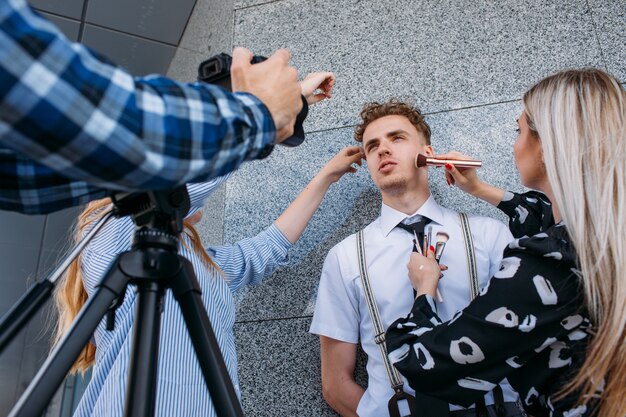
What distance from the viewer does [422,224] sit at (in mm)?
1485

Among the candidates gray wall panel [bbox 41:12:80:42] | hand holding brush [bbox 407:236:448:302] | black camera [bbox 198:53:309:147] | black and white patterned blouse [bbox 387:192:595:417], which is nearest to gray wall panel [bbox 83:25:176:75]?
gray wall panel [bbox 41:12:80:42]

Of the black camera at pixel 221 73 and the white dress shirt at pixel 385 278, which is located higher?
the black camera at pixel 221 73

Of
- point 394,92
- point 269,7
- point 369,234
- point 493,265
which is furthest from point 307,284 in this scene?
point 269,7

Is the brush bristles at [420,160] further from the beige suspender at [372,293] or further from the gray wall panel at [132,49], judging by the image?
the gray wall panel at [132,49]

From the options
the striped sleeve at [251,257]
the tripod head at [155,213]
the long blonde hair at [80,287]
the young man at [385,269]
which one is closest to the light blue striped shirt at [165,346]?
the long blonde hair at [80,287]

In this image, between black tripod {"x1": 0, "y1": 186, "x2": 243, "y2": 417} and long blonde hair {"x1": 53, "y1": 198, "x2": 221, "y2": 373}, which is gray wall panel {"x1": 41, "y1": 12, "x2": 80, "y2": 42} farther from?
black tripod {"x1": 0, "y1": 186, "x2": 243, "y2": 417}

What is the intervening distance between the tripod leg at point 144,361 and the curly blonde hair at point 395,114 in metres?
1.18

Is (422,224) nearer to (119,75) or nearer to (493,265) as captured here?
(493,265)

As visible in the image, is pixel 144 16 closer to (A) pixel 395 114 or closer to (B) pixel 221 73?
(A) pixel 395 114

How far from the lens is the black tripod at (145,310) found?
54cm

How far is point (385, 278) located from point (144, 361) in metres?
0.92

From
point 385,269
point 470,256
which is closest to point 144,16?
point 385,269

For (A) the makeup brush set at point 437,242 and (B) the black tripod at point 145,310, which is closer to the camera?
(B) the black tripod at point 145,310

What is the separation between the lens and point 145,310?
58 centimetres
